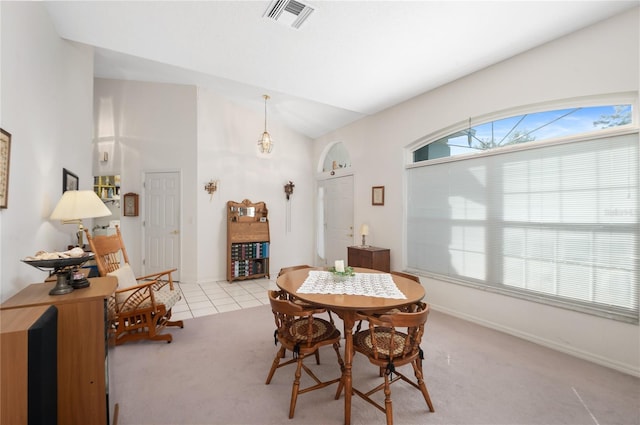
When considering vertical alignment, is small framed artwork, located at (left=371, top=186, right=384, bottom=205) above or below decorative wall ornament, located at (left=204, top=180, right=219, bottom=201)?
below

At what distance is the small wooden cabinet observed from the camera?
427 centimetres

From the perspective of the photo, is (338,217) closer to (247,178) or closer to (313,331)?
(247,178)

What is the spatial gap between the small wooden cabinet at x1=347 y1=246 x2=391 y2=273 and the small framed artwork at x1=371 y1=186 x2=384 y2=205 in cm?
75

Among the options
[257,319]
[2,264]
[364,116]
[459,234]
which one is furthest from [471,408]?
[364,116]

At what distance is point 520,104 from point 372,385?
3.07 m

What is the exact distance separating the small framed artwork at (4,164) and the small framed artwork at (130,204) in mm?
3793

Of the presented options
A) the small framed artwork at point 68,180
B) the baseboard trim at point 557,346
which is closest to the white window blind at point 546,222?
the baseboard trim at point 557,346

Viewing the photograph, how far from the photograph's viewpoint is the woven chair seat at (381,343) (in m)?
1.78

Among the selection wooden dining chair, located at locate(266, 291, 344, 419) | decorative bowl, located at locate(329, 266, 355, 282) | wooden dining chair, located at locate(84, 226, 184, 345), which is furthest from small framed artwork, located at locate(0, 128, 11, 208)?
decorative bowl, located at locate(329, 266, 355, 282)

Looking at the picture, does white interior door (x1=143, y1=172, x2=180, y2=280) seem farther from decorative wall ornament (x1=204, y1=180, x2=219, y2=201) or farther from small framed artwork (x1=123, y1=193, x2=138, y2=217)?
decorative wall ornament (x1=204, y1=180, x2=219, y2=201)

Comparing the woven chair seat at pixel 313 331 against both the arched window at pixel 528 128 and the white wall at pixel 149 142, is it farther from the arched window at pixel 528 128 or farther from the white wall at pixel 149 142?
the white wall at pixel 149 142

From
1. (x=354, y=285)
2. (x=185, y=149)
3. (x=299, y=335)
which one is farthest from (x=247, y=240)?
(x=299, y=335)

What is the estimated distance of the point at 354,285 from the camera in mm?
2330

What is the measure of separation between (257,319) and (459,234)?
2.74 metres
